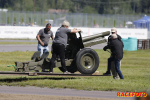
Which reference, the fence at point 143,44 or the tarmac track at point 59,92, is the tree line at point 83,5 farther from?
the tarmac track at point 59,92

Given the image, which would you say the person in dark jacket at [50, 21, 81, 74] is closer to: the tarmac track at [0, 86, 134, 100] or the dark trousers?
the dark trousers

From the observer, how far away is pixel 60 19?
45.4m

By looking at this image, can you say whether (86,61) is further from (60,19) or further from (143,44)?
(60,19)

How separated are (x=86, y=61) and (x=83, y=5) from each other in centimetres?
9775

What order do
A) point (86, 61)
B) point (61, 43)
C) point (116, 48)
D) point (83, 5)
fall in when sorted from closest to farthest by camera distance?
point (61, 43), point (86, 61), point (116, 48), point (83, 5)

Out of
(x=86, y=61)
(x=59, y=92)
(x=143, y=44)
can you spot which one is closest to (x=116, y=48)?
(x=86, y=61)

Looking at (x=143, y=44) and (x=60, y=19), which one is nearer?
(x=143, y=44)

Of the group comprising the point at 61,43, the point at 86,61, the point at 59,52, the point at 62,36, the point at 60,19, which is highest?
the point at 60,19

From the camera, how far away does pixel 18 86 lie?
8.89 meters

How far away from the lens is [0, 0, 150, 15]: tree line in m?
95.2

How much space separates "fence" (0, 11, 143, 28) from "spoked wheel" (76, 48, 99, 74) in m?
32.3

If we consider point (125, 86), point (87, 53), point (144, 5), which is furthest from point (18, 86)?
point (144, 5)

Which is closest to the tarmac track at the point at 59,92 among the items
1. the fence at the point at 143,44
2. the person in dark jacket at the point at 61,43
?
the person in dark jacket at the point at 61,43

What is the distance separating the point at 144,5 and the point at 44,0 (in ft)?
123
